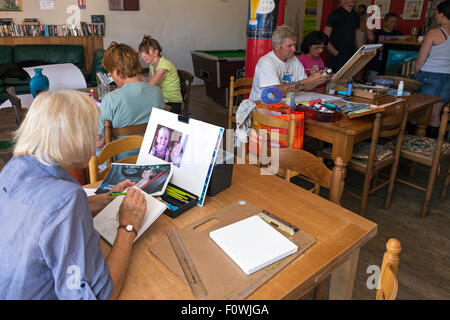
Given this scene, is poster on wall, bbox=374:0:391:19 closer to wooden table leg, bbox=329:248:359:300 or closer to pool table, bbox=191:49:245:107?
pool table, bbox=191:49:245:107

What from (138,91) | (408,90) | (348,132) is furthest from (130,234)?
(408,90)

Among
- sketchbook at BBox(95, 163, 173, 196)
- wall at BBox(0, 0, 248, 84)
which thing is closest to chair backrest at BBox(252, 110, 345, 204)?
sketchbook at BBox(95, 163, 173, 196)

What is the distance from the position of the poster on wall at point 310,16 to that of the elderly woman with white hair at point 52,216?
8663 mm

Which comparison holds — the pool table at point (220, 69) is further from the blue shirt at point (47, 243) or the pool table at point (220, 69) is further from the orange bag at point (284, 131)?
the blue shirt at point (47, 243)

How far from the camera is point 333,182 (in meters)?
1.41

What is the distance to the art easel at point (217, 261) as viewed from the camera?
89 centimetres

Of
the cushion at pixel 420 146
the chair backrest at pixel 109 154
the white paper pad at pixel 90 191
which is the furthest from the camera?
the cushion at pixel 420 146

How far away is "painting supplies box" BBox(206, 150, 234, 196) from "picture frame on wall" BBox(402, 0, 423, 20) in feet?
23.3

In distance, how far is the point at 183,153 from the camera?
53.0 inches

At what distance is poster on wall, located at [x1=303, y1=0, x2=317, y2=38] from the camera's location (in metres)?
8.49

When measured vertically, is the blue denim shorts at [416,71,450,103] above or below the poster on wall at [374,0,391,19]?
below

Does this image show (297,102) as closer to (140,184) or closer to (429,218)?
(429,218)

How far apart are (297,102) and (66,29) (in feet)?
17.1

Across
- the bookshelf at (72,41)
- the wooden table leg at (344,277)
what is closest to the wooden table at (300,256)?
the wooden table leg at (344,277)
